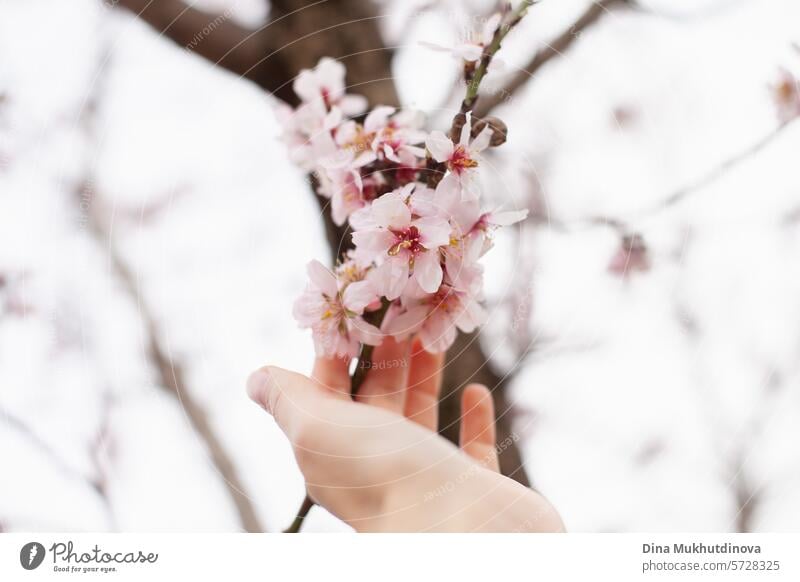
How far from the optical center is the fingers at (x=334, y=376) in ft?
1.54

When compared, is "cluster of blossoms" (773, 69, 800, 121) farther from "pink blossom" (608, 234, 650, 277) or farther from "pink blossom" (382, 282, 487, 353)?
"pink blossom" (382, 282, 487, 353)

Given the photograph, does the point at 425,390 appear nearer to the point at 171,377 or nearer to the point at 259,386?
the point at 259,386

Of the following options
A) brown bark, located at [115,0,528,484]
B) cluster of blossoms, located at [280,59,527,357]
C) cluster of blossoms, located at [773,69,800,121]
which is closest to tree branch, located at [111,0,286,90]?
brown bark, located at [115,0,528,484]

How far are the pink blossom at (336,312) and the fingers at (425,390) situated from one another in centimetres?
7

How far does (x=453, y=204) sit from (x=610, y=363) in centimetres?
29

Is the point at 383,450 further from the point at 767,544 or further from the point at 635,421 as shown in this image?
the point at 767,544

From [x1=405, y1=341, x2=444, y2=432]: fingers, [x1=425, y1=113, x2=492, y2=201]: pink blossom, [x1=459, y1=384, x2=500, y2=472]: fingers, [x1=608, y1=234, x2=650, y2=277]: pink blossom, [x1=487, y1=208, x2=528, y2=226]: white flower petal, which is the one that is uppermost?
[x1=425, y1=113, x2=492, y2=201]: pink blossom

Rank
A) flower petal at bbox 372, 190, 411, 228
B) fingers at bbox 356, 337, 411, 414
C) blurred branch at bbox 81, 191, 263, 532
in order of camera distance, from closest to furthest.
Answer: flower petal at bbox 372, 190, 411, 228 → fingers at bbox 356, 337, 411, 414 → blurred branch at bbox 81, 191, 263, 532

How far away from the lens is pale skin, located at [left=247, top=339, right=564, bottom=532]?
1.55ft

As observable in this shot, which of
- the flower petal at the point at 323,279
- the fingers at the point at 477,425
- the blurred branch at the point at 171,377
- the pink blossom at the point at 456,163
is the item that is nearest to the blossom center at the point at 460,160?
the pink blossom at the point at 456,163

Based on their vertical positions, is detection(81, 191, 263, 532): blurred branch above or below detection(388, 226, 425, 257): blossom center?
below

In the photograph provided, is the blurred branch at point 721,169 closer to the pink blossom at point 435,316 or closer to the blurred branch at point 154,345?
the pink blossom at point 435,316

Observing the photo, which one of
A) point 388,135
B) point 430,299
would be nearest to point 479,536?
point 430,299

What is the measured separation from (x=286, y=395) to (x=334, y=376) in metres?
0.05
